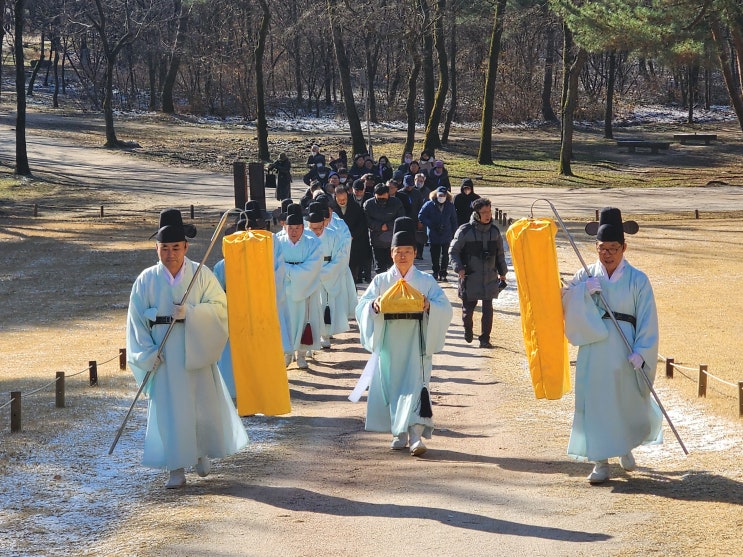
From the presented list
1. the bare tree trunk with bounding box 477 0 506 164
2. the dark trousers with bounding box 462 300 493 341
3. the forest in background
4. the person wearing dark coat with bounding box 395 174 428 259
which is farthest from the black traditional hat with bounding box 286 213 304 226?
the bare tree trunk with bounding box 477 0 506 164

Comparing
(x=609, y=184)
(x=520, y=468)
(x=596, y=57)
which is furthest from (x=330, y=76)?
(x=520, y=468)

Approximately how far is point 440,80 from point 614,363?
36.5 meters

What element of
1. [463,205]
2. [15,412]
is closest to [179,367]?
[15,412]

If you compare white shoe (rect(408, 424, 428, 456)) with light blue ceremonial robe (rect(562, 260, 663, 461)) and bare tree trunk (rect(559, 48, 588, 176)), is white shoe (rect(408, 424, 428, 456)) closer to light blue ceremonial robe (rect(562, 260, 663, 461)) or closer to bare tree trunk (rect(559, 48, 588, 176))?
light blue ceremonial robe (rect(562, 260, 663, 461))

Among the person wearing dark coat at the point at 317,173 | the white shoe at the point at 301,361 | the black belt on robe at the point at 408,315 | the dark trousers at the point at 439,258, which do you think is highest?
the person wearing dark coat at the point at 317,173

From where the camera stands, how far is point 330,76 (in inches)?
2552

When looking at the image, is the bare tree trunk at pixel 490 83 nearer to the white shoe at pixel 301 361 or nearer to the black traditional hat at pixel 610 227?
the white shoe at pixel 301 361

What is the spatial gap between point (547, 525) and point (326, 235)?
6877 millimetres

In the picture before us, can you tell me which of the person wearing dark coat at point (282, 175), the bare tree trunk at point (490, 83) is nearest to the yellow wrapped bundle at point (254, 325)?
the person wearing dark coat at point (282, 175)

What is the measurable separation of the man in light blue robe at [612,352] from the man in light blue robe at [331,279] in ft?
17.2

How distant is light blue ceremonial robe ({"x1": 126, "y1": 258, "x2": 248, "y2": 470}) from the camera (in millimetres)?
7562

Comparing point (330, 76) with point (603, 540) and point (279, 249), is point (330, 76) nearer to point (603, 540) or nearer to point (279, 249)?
point (279, 249)

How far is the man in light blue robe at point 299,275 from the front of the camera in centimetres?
1209

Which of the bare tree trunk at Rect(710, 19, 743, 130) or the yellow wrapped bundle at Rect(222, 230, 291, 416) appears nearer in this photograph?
the yellow wrapped bundle at Rect(222, 230, 291, 416)
